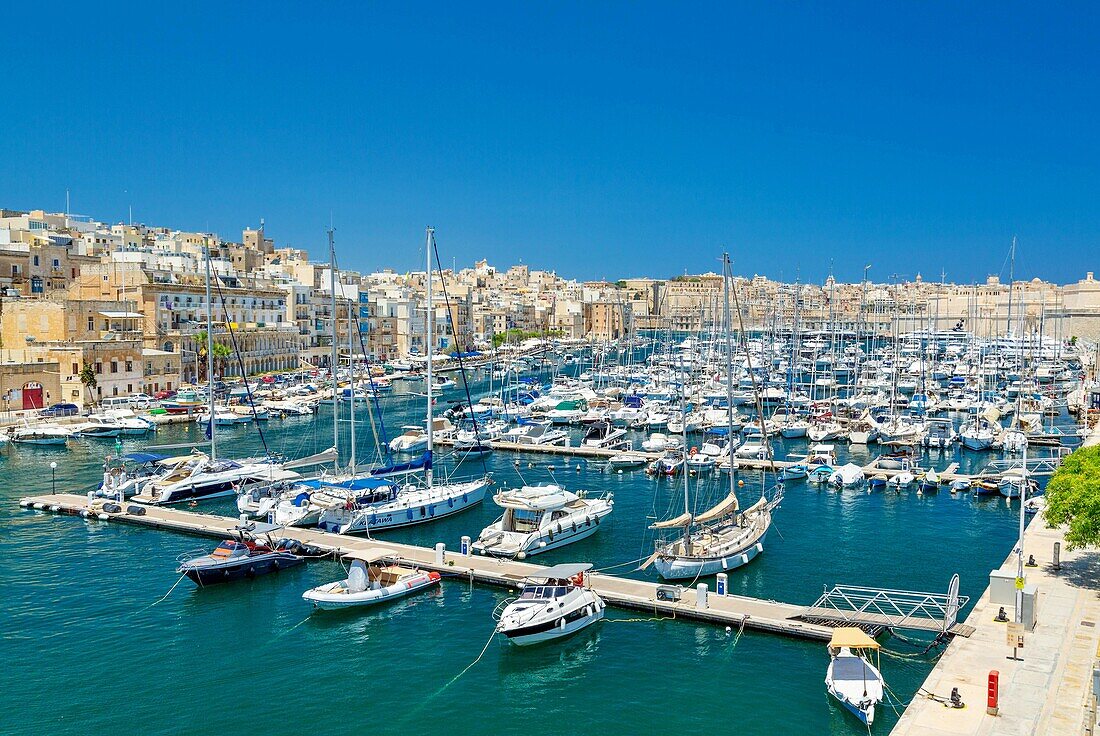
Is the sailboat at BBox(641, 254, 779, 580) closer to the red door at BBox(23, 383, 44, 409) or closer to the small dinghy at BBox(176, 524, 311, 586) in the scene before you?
the small dinghy at BBox(176, 524, 311, 586)

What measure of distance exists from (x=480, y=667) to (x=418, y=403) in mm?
45355

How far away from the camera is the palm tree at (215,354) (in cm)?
6631

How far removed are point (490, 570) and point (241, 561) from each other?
6015mm

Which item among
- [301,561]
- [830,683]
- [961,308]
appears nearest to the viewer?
[830,683]

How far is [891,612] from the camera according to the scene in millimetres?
19469

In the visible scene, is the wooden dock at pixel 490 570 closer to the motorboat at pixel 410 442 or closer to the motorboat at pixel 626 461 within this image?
the motorboat at pixel 410 442

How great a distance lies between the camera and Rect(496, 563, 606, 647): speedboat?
706 inches

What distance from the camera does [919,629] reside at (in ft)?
58.4

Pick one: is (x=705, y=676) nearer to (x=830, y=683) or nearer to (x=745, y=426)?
(x=830, y=683)

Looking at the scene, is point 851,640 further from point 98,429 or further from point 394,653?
point 98,429

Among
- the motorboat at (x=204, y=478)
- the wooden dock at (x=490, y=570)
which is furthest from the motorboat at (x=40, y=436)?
the wooden dock at (x=490, y=570)

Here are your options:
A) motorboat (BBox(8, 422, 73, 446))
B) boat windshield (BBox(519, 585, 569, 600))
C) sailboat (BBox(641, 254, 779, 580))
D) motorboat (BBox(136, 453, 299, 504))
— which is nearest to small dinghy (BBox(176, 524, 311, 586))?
motorboat (BBox(136, 453, 299, 504))

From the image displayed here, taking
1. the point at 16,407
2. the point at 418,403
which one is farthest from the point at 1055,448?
the point at 16,407

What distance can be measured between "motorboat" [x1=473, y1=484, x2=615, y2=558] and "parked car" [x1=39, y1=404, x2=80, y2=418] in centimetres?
3432
